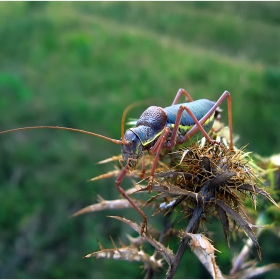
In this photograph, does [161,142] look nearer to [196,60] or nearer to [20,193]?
[20,193]

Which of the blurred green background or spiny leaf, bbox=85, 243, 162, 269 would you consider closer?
spiny leaf, bbox=85, 243, 162, 269

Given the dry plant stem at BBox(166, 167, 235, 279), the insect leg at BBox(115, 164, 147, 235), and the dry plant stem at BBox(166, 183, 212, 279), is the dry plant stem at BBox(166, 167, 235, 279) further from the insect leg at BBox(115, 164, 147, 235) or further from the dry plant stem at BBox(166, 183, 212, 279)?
the insect leg at BBox(115, 164, 147, 235)

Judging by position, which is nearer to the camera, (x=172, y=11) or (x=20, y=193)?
(x=20, y=193)

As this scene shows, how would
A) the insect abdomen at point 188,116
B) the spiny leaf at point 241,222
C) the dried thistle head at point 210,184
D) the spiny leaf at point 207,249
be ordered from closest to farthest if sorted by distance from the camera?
the spiny leaf at point 207,249 → the spiny leaf at point 241,222 → the dried thistle head at point 210,184 → the insect abdomen at point 188,116

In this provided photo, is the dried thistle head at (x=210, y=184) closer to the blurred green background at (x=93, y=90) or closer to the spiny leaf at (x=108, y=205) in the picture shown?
the spiny leaf at (x=108, y=205)

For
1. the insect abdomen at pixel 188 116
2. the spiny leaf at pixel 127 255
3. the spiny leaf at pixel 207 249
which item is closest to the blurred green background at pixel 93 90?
the insect abdomen at pixel 188 116

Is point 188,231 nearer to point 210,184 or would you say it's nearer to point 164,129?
Result: point 210,184

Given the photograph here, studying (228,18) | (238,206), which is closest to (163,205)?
(238,206)

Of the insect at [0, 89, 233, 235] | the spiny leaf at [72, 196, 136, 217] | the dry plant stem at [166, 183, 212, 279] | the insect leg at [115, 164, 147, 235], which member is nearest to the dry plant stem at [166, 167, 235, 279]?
the dry plant stem at [166, 183, 212, 279]
